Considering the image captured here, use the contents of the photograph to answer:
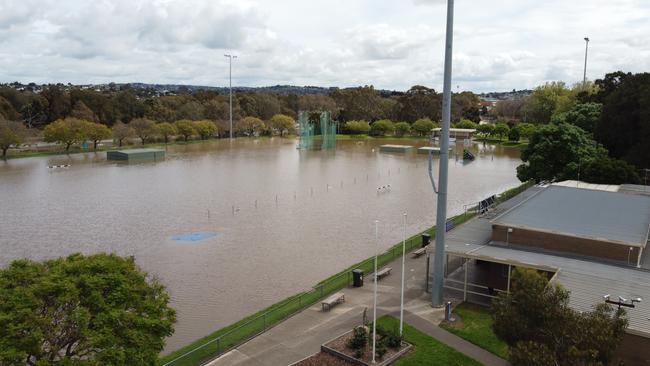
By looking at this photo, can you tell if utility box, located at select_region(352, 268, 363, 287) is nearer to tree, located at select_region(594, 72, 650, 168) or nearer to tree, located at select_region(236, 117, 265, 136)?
tree, located at select_region(594, 72, 650, 168)

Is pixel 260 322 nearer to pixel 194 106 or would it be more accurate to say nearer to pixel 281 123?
pixel 281 123

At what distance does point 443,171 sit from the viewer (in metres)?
19.8

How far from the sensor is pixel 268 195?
4509 centimetres

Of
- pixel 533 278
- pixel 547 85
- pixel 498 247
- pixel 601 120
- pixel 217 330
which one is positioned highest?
pixel 547 85

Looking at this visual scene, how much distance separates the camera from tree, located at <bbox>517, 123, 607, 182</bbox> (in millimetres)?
43719

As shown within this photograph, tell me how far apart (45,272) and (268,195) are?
31.4m

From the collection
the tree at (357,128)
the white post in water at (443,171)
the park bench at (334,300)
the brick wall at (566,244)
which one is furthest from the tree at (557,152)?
the tree at (357,128)

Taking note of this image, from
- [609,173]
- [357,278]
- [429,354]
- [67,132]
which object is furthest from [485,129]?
[429,354]

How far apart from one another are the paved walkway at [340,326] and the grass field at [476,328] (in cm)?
27

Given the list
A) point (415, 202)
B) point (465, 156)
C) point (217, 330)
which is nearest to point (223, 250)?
point (217, 330)

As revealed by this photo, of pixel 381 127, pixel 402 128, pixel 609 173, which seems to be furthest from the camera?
pixel 402 128

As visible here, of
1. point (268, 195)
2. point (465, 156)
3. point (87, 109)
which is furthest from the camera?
point (87, 109)

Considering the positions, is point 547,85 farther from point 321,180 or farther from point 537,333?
point 537,333

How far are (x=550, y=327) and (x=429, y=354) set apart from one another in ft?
17.7
